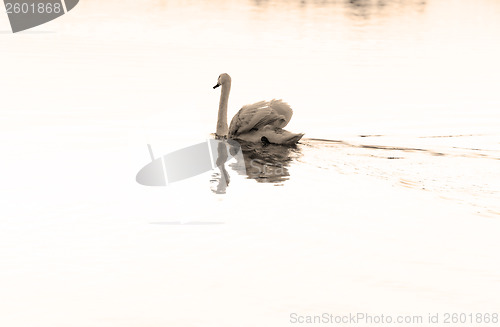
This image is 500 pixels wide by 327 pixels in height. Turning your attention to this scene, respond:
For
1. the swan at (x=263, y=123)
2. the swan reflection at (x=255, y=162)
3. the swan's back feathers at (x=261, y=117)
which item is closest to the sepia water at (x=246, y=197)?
the swan reflection at (x=255, y=162)

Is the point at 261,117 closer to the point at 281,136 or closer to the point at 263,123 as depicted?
the point at 263,123

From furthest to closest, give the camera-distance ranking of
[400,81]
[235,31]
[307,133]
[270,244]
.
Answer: [235,31] < [400,81] < [307,133] < [270,244]

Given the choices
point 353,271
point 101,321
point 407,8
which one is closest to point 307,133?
point 353,271

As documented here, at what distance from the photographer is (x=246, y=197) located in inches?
474

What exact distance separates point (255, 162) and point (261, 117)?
1.32 m

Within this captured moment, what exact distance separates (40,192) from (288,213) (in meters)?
3.25

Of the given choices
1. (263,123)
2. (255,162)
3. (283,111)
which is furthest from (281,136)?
(255,162)

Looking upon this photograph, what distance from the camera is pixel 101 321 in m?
7.83

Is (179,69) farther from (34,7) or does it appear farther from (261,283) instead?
(34,7)

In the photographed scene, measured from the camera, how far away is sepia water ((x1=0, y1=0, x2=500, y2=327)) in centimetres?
842

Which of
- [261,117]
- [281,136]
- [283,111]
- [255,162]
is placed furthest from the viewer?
[283,111]

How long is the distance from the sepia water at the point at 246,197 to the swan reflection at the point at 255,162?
63mm

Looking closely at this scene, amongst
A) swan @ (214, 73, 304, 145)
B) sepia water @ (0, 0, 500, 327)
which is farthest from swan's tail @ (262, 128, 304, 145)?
sepia water @ (0, 0, 500, 327)

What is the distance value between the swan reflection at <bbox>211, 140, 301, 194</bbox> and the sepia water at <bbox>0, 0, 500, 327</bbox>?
0.06 meters
